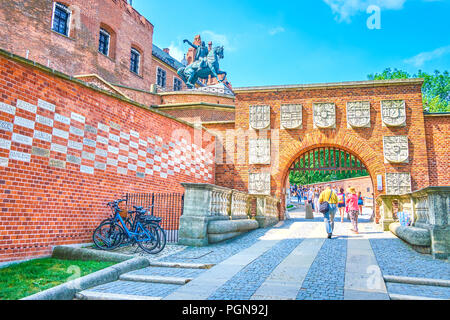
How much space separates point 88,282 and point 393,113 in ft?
44.6

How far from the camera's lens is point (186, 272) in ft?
17.2

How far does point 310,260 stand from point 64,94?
21.3 feet

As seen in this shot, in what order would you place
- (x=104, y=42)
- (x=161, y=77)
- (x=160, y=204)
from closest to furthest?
(x=160, y=204) → (x=104, y=42) → (x=161, y=77)

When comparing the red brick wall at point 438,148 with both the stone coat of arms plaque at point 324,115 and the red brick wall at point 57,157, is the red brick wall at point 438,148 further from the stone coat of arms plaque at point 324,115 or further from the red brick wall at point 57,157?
the red brick wall at point 57,157

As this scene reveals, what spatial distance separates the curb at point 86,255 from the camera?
19.6 ft

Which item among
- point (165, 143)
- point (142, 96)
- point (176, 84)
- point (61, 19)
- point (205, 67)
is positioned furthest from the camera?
point (176, 84)

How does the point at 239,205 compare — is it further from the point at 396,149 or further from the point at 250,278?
the point at 396,149

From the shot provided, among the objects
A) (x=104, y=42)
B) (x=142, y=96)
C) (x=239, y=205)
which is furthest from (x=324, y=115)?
(x=104, y=42)

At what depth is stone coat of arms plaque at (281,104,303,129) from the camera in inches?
575

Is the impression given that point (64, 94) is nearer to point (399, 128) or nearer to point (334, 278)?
point (334, 278)

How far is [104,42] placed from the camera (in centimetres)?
2456

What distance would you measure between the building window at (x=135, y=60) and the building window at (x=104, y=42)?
2.82m

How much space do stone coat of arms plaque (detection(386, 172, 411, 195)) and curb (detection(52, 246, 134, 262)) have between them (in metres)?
11.5
